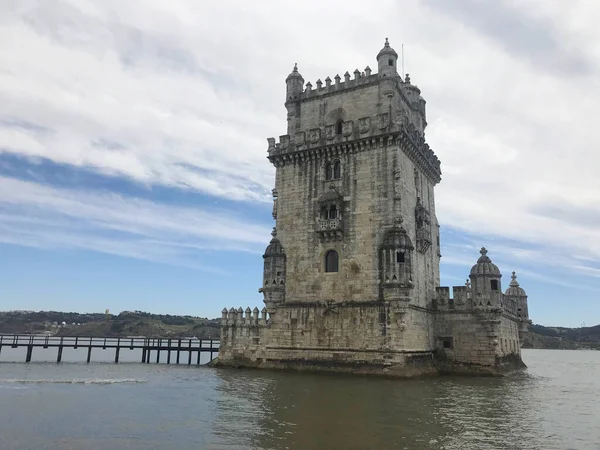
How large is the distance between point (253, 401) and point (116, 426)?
641cm

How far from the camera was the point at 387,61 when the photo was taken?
34188mm

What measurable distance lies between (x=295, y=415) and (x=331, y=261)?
16.2 metres

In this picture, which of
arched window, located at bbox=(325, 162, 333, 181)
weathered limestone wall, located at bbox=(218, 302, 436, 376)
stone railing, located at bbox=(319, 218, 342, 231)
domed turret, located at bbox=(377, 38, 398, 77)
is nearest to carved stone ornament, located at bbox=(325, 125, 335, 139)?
arched window, located at bbox=(325, 162, 333, 181)

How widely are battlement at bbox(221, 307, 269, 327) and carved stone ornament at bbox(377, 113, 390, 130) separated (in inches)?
587

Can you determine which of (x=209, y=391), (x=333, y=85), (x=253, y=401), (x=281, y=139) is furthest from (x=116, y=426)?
(x=333, y=85)

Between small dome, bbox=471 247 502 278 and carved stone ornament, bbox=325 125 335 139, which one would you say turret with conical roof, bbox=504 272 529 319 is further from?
carved stone ornament, bbox=325 125 335 139

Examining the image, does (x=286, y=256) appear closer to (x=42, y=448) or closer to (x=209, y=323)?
(x=42, y=448)

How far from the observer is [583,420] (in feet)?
61.1

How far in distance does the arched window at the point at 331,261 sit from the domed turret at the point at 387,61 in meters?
13.0

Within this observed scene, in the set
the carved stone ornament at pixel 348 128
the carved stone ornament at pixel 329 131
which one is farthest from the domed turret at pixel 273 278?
the carved stone ornament at pixel 348 128

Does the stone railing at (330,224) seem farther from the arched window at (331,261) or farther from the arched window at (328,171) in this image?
the arched window at (328,171)

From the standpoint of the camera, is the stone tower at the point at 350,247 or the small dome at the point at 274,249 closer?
the stone tower at the point at 350,247

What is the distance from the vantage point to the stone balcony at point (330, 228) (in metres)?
32.5

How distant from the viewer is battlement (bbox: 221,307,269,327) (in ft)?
113
